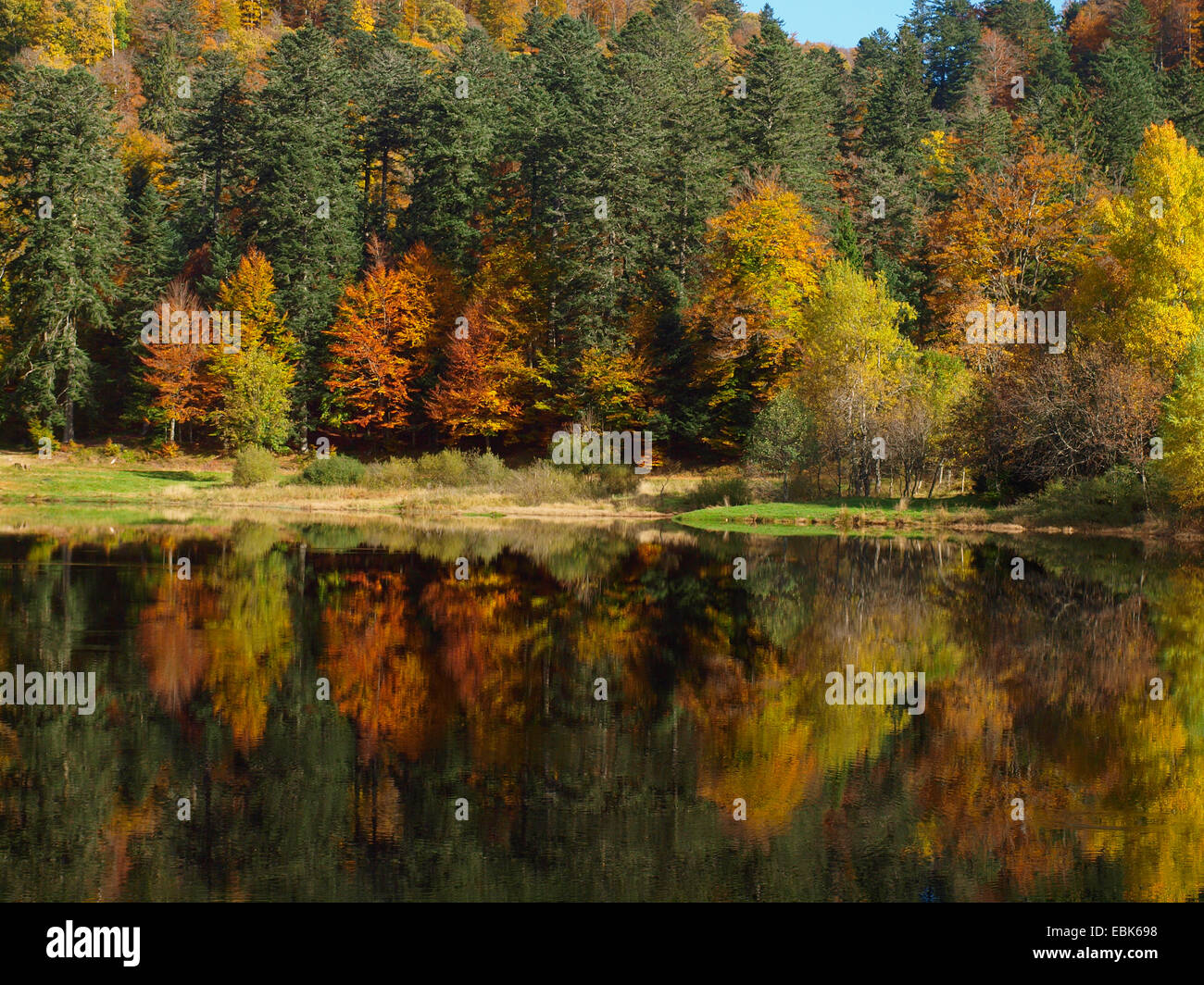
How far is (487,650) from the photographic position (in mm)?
19828

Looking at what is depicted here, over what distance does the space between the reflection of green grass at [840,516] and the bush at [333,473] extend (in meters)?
17.6

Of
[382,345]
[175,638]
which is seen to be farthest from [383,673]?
[382,345]

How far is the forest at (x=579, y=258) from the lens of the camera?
52.8 m

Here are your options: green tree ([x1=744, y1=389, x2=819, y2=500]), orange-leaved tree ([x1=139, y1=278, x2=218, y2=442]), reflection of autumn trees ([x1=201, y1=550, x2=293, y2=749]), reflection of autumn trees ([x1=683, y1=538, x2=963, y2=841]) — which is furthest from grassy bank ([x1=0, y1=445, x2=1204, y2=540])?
reflection of autumn trees ([x1=201, y1=550, x2=293, y2=749])

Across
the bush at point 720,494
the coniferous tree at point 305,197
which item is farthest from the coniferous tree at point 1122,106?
the coniferous tree at point 305,197

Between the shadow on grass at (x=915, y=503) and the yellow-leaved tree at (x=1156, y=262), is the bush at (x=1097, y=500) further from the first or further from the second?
the yellow-leaved tree at (x=1156, y=262)

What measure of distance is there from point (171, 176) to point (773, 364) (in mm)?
45759

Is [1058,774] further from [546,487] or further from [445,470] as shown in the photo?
[445,470]

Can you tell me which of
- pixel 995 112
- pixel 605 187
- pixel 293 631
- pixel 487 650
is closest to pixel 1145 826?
pixel 487 650

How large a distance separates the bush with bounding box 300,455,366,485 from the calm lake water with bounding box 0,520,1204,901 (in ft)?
102

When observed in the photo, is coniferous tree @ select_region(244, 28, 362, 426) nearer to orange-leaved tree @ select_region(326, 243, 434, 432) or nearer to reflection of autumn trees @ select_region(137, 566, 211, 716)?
orange-leaved tree @ select_region(326, 243, 434, 432)

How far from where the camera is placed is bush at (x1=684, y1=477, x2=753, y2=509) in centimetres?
5312

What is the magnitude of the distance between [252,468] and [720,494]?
2271 cm

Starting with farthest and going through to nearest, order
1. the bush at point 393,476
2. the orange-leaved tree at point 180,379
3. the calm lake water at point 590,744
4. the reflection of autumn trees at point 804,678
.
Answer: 1. the orange-leaved tree at point 180,379
2. the bush at point 393,476
3. the reflection of autumn trees at point 804,678
4. the calm lake water at point 590,744
